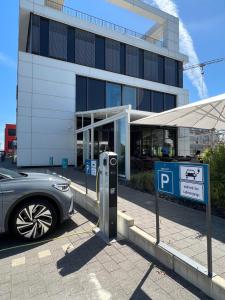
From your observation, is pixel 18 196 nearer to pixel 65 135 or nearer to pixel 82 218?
pixel 82 218

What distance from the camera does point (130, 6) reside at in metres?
19.5

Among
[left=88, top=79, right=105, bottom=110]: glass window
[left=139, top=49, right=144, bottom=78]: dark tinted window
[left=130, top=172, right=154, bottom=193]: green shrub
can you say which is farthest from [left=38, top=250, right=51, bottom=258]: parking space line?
[left=139, top=49, right=144, bottom=78]: dark tinted window

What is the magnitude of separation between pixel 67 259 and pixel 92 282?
70 cm

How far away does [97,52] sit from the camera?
18.1 metres

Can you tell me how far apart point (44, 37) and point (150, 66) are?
921cm

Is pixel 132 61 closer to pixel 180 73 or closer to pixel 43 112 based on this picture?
pixel 180 73

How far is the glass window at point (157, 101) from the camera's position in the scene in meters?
20.7

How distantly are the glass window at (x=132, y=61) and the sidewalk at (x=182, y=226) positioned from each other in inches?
597

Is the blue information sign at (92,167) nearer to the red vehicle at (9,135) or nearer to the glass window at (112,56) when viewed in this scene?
the glass window at (112,56)

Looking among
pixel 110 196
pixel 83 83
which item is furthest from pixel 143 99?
pixel 110 196

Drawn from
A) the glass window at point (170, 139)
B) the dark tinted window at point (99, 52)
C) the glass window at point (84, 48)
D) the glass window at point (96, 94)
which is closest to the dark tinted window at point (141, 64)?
the dark tinted window at point (99, 52)

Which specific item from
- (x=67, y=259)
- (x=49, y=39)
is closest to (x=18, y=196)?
(x=67, y=259)

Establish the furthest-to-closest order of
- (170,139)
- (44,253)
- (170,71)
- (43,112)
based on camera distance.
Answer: (170,71)
(170,139)
(43,112)
(44,253)

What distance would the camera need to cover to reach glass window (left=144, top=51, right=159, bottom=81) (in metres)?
20.3
